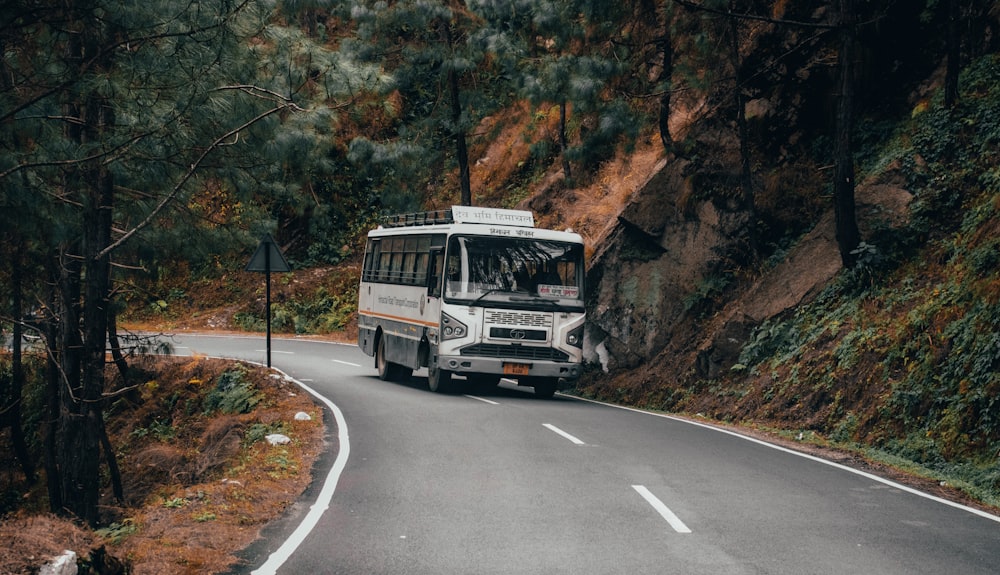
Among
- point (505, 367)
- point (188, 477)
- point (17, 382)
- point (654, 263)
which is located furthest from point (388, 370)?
point (17, 382)

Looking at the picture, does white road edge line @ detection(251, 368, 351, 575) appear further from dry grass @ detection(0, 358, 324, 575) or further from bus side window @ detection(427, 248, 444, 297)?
bus side window @ detection(427, 248, 444, 297)

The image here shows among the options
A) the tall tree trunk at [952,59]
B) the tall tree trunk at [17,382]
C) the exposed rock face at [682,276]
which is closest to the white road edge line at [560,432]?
the exposed rock face at [682,276]

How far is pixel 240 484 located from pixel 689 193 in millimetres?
15412

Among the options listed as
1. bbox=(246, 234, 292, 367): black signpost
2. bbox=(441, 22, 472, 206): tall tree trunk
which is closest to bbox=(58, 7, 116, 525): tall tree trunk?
bbox=(246, 234, 292, 367): black signpost

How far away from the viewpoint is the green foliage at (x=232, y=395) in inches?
765

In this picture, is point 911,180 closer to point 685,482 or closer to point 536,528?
point 685,482

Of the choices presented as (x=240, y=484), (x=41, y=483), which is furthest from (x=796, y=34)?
(x=41, y=483)

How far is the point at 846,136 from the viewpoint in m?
17.5

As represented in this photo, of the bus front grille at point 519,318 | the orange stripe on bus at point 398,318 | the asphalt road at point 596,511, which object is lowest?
the asphalt road at point 596,511

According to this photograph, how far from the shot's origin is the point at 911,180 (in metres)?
18.8

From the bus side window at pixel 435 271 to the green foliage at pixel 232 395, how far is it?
417cm

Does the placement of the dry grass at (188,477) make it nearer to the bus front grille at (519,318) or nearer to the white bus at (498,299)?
the white bus at (498,299)

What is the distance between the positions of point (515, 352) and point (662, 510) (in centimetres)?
976

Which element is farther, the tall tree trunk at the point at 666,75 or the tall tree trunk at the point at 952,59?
the tall tree trunk at the point at 666,75
